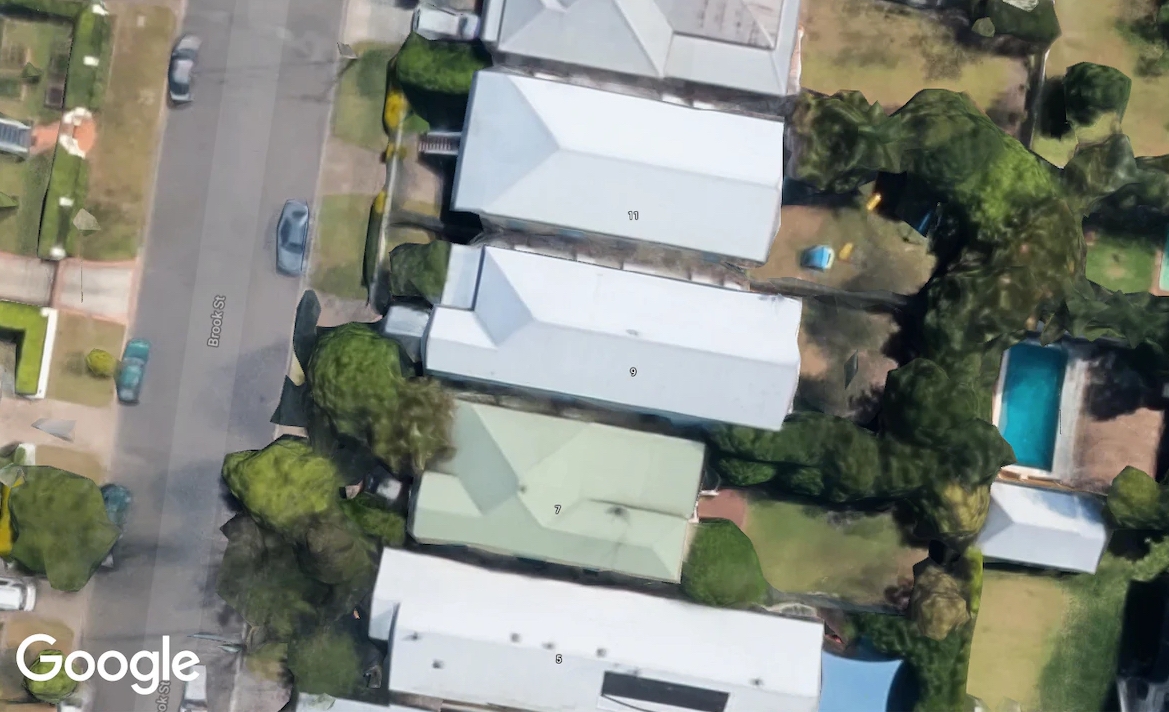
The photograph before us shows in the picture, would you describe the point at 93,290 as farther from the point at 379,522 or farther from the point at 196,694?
the point at 196,694

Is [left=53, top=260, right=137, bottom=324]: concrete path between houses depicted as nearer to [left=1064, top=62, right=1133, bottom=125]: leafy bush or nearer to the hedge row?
the hedge row

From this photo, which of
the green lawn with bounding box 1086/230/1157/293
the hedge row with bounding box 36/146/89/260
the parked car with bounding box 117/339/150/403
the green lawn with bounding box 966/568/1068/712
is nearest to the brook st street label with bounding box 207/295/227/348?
the parked car with bounding box 117/339/150/403

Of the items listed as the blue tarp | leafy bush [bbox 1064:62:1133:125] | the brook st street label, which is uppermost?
leafy bush [bbox 1064:62:1133:125]

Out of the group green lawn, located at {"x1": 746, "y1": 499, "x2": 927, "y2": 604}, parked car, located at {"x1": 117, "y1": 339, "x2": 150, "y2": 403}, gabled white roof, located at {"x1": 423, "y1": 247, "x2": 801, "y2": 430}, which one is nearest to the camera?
gabled white roof, located at {"x1": 423, "y1": 247, "x2": 801, "y2": 430}

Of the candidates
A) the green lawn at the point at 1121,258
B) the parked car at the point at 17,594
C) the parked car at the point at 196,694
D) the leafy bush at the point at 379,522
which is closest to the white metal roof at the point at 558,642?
the leafy bush at the point at 379,522

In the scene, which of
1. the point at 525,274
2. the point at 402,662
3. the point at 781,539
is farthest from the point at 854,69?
the point at 402,662

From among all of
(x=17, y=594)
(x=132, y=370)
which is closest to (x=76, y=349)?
(x=132, y=370)
